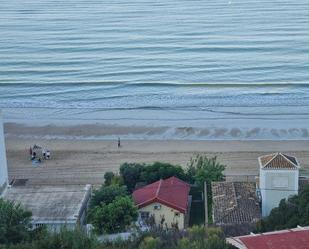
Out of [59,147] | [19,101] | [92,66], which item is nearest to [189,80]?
[92,66]

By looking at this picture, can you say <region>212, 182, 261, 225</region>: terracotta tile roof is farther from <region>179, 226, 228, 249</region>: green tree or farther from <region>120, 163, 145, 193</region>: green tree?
<region>179, 226, 228, 249</region>: green tree

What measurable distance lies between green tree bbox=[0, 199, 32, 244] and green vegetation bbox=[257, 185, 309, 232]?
18.4ft

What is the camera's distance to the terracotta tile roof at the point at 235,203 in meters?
19.1

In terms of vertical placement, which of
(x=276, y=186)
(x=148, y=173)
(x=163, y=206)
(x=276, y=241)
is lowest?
(x=276, y=241)

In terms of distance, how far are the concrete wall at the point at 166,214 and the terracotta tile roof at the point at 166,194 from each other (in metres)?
0.14

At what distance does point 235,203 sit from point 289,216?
4493mm

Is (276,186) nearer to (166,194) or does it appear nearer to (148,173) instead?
(166,194)

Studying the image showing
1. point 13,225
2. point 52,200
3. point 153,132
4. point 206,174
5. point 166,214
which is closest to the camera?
point 13,225

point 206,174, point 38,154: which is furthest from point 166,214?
point 38,154

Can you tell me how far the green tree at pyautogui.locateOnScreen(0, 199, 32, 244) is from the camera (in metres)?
14.4

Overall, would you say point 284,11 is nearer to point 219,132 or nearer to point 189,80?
point 189,80

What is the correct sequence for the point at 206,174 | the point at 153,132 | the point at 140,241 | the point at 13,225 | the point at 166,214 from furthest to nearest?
the point at 153,132
the point at 206,174
the point at 166,214
the point at 13,225
the point at 140,241

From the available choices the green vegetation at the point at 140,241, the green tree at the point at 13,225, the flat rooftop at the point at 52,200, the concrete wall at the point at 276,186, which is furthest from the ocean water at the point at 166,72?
the green vegetation at the point at 140,241

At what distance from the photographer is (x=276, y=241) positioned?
1142 centimetres
